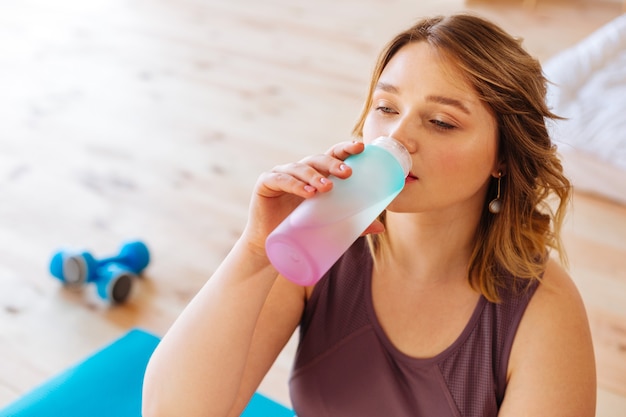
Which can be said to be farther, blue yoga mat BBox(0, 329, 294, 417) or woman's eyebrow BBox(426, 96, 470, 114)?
blue yoga mat BBox(0, 329, 294, 417)

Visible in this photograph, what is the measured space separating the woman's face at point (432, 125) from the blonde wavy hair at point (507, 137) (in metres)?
0.02

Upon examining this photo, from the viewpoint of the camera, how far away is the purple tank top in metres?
1.23

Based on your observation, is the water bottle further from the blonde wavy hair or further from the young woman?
the blonde wavy hair

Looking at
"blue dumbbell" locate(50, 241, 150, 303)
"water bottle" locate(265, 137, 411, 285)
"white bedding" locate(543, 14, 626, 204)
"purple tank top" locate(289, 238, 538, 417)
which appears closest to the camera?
"water bottle" locate(265, 137, 411, 285)

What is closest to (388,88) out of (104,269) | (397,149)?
(397,149)

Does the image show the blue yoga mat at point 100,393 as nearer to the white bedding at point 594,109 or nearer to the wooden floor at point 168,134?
the wooden floor at point 168,134

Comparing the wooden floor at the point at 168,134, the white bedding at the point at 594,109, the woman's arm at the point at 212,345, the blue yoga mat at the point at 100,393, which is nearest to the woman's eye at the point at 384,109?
the woman's arm at the point at 212,345

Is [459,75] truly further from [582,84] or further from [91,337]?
[582,84]

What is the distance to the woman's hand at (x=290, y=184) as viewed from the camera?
99cm

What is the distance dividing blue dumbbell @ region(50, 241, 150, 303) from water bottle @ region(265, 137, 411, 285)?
1292mm

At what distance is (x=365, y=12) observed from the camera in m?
4.32

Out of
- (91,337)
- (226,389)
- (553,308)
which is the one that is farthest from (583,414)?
(91,337)

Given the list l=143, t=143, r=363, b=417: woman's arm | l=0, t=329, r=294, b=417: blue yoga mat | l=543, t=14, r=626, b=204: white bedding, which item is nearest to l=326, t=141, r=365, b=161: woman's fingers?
l=143, t=143, r=363, b=417: woman's arm

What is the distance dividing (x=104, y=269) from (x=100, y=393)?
0.74m
